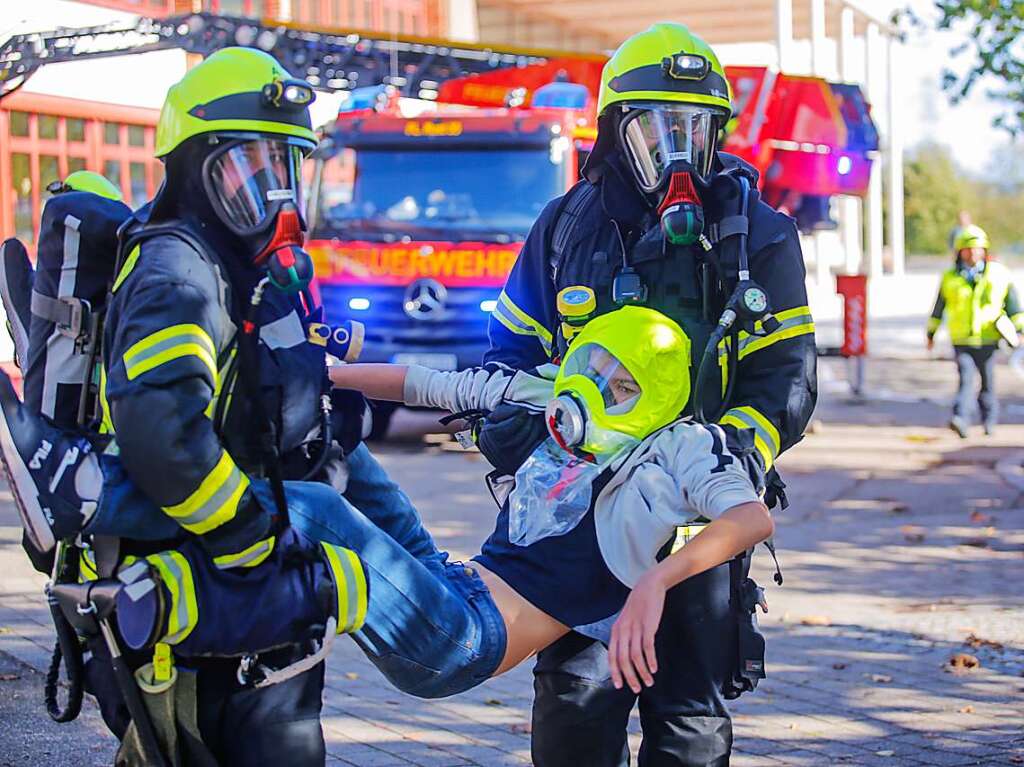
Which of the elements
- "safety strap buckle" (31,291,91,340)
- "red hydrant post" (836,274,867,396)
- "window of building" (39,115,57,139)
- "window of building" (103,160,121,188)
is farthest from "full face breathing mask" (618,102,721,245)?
"window of building" (103,160,121,188)

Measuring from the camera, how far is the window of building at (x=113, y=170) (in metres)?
19.6

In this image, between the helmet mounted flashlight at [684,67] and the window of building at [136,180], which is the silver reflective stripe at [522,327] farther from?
the window of building at [136,180]

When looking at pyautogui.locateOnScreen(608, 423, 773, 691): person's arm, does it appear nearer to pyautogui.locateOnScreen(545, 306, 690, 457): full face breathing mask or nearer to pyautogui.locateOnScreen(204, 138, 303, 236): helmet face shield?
pyautogui.locateOnScreen(545, 306, 690, 457): full face breathing mask

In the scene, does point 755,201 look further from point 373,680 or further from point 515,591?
point 373,680

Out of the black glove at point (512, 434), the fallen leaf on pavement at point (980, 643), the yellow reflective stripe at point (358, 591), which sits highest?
the black glove at point (512, 434)

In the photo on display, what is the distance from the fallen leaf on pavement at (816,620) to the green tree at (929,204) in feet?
164

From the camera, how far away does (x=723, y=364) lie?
10.9 feet

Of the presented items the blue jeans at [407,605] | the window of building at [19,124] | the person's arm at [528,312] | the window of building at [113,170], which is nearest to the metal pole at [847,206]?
the window of building at [113,170]

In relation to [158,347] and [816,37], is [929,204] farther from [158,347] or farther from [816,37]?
[158,347]

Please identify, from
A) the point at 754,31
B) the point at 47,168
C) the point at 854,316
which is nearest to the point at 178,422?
the point at 854,316

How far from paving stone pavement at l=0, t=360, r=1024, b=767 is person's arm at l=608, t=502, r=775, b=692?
6.61 feet

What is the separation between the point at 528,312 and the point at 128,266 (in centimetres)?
116

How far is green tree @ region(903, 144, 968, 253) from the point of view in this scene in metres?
55.1

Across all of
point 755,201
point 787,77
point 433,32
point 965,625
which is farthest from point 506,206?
point 433,32
